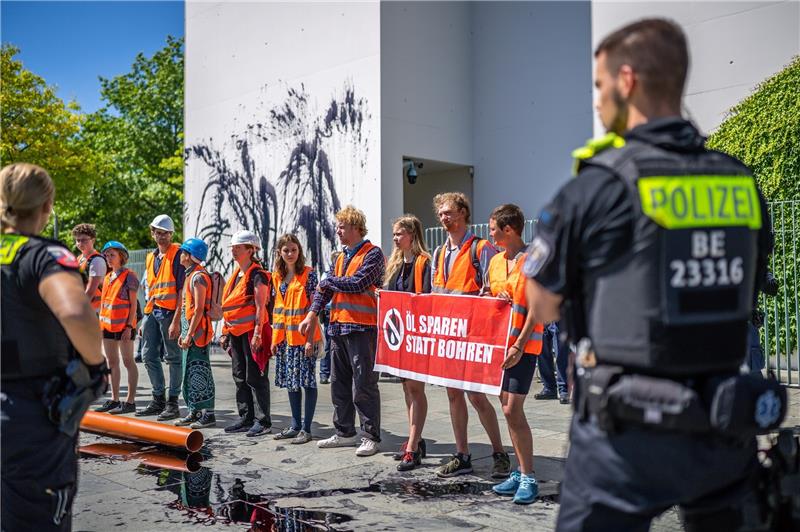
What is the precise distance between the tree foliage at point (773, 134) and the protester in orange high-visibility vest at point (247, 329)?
261 inches

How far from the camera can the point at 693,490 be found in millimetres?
2234

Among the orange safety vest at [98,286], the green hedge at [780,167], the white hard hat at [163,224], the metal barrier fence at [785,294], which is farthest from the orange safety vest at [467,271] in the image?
the green hedge at [780,167]

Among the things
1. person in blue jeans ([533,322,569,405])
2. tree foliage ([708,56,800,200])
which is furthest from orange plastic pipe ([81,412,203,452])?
tree foliage ([708,56,800,200])

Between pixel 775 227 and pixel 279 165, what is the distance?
9.93m

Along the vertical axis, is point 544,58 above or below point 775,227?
above

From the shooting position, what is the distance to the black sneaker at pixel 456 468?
19.7 ft

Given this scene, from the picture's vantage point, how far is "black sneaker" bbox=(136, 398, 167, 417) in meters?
8.99

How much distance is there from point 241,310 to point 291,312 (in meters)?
0.79

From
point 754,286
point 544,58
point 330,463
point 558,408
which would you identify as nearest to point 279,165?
point 544,58

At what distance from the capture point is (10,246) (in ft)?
9.97

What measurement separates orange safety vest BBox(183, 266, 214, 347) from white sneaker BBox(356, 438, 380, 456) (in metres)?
2.38

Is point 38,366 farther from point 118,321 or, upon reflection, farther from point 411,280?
point 118,321

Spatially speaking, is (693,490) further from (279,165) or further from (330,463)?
(279,165)

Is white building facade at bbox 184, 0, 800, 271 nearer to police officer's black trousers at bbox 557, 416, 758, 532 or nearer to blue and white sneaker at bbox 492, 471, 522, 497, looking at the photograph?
blue and white sneaker at bbox 492, 471, 522, 497
